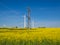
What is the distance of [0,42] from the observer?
11172 millimetres

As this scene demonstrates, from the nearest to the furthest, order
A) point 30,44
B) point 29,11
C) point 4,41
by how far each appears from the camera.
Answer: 1. point 30,44
2. point 4,41
3. point 29,11

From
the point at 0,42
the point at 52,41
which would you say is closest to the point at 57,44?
the point at 52,41

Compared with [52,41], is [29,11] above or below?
above

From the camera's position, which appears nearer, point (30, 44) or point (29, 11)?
point (30, 44)

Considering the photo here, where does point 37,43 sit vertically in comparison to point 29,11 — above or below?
below

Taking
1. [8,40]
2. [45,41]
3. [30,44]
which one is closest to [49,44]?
[45,41]

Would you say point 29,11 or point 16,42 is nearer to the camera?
point 16,42

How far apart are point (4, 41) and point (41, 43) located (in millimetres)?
2548

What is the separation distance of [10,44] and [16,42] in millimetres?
415

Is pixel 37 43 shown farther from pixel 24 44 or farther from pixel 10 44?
pixel 10 44

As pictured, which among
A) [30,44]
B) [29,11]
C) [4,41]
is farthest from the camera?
[29,11]

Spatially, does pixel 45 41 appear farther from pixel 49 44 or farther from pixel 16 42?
pixel 16 42

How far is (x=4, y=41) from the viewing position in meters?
11.1

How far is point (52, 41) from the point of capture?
37.0ft
